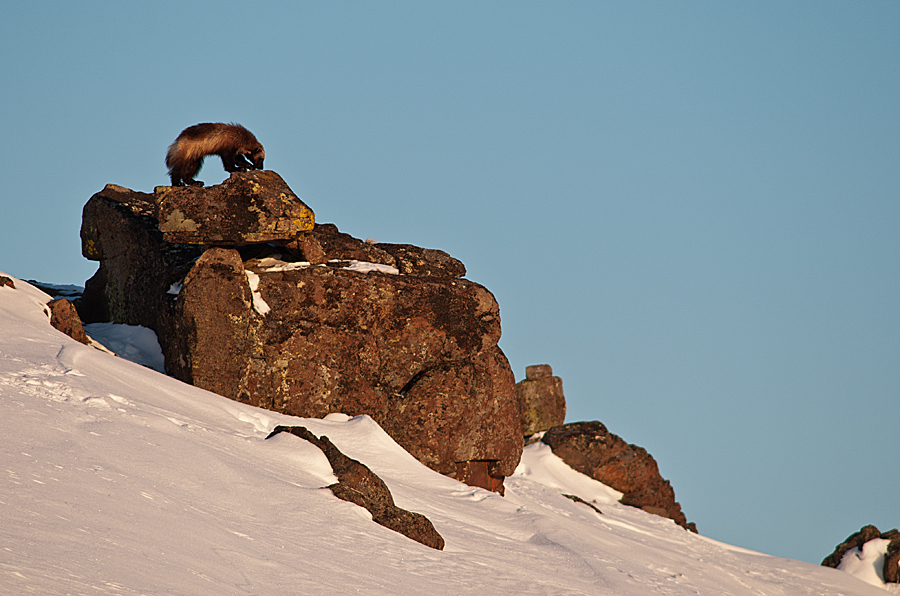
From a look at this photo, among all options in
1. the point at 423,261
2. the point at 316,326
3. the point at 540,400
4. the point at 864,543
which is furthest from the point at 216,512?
the point at 540,400

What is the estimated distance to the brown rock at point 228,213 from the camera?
11.3 m

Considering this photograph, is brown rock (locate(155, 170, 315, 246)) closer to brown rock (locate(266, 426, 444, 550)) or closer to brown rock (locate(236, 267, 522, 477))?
brown rock (locate(236, 267, 522, 477))

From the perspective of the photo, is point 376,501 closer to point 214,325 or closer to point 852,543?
point 214,325

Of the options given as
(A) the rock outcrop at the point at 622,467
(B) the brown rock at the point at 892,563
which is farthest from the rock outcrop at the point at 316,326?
(B) the brown rock at the point at 892,563

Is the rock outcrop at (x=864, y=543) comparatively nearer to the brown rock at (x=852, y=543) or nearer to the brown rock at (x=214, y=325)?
the brown rock at (x=852, y=543)

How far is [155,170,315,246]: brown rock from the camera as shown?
1127 centimetres

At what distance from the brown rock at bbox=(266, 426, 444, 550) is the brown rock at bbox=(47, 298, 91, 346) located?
4699mm

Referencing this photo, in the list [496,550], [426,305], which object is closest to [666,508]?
[426,305]

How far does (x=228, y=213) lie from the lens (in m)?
11.4

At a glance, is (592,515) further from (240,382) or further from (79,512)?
(79,512)

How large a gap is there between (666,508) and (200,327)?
14.5m

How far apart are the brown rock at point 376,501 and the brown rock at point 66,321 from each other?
470 centimetres

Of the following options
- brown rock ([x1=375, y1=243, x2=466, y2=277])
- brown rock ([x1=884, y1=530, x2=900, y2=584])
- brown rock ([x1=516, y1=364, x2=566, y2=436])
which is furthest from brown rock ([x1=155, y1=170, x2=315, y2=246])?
brown rock ([x1=884, y1=530, x2=900, y2=584])

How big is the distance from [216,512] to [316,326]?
510 centimetres
